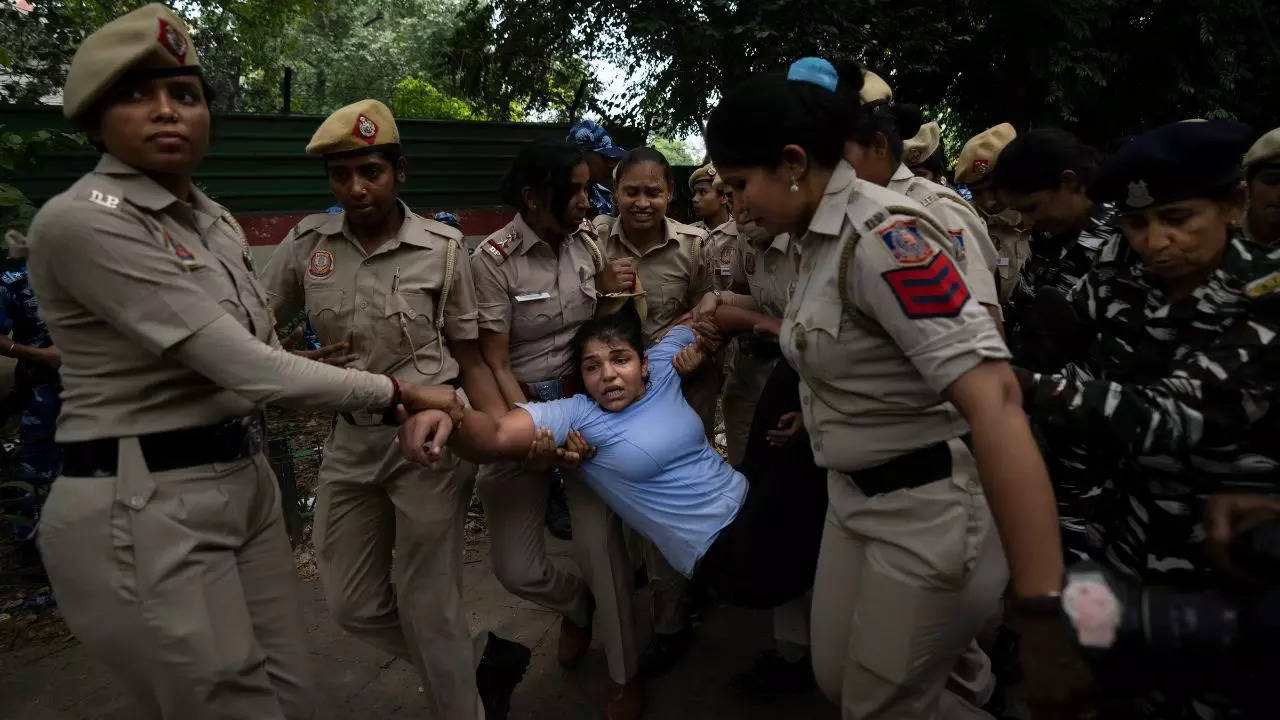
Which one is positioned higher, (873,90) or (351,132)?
(873,90)

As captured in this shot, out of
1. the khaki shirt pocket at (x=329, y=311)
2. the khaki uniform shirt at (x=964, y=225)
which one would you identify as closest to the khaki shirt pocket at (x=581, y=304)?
the khaki shirt pocket at (x=329, y=311)

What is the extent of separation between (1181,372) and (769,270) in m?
1.88

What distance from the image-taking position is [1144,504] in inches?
73.9

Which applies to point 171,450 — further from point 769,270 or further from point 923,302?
point 769,270

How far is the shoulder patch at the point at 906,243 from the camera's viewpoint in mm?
1515

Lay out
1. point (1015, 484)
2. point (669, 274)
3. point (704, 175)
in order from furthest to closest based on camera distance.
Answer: point (704, 175), point (669, 274), point (1015, 484)

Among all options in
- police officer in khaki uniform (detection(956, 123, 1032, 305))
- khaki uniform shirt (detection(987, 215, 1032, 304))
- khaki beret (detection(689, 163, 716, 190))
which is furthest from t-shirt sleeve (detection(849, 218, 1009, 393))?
khaki beret (detection(689, 163, 716, 190))

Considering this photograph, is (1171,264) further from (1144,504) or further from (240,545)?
(240,545)

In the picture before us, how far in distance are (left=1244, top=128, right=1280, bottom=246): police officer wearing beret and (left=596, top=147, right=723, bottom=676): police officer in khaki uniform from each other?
211 cm

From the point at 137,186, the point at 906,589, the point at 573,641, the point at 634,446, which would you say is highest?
the point at 137,186

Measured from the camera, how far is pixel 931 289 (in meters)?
1.47

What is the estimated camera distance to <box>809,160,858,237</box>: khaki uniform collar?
1702 mm

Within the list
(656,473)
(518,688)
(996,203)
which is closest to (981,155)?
(996,203)

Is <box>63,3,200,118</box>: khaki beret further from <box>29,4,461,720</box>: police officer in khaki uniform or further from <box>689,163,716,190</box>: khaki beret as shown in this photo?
<box>689,163,716,190</box>: khaki beret
